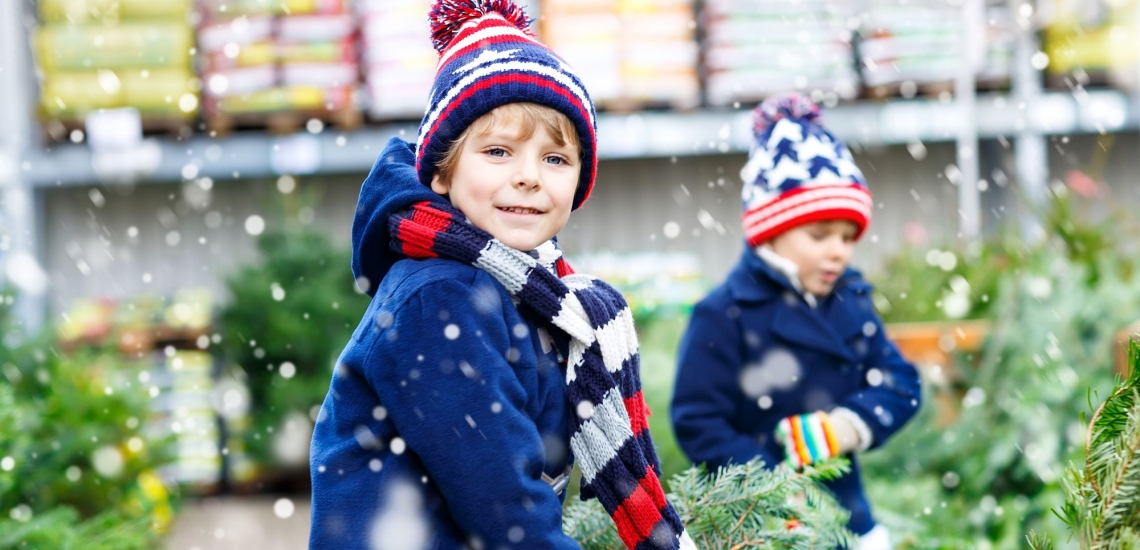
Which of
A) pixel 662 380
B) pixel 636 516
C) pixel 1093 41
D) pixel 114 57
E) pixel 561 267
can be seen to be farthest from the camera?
pixel 1093 41

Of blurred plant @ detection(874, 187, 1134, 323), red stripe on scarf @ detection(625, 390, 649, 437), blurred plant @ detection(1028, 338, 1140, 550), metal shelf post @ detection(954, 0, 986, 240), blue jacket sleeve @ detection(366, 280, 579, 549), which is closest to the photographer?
blurred plant @ detection(1028, 338, 1140, 550)

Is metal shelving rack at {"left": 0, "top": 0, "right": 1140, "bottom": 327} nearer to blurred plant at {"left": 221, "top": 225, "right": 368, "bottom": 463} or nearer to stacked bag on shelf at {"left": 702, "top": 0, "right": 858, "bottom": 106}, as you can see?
stacked bag on shelf at {"left": 702, "top": 0, "right": 858, "bottom": 106}

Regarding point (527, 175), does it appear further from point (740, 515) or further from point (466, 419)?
point (740, 515)

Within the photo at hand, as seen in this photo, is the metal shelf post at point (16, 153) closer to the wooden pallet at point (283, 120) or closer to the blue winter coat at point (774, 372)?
the wooden pallet at point (283, 120)

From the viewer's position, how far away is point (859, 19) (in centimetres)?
644

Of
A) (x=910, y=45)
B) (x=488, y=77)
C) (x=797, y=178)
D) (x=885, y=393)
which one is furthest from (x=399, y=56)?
(x=488, y=77)

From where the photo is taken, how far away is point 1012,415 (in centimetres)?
379

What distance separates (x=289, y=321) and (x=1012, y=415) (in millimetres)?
3574

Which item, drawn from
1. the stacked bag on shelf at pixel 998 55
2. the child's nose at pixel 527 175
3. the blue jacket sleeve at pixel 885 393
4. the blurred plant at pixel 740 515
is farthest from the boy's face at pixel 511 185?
the stacked bag on shelf at pixel 998 55

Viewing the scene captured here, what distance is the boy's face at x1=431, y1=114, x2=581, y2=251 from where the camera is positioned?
4.92ft

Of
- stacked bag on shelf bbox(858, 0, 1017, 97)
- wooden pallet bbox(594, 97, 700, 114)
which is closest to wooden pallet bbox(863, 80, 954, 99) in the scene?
stacked bag on shelf bbox(858, 0, 1017, 97)

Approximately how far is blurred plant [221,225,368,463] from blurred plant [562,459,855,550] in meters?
3.67

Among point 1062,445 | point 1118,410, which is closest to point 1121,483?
point 1118,410

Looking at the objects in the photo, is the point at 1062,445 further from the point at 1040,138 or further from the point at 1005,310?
the point at 1040,138
